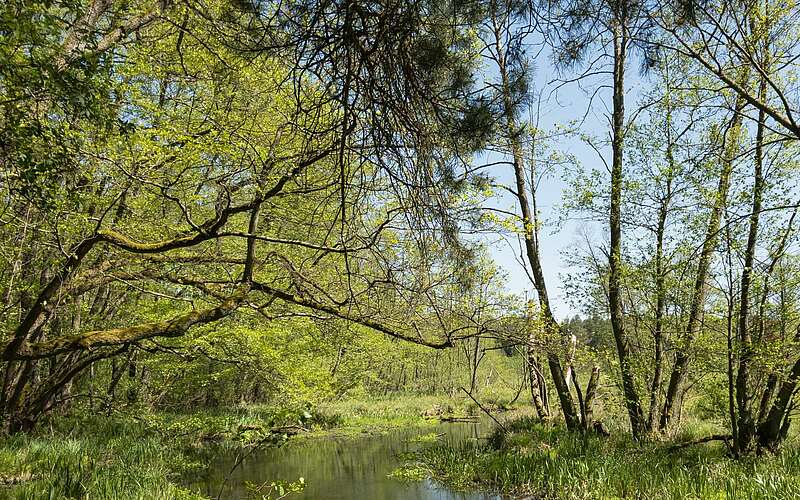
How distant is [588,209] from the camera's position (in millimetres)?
10328

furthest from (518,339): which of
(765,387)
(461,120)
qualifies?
(765,387)

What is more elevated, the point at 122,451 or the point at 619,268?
the point at 619,268

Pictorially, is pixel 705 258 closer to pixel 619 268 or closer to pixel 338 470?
pixel 619 268

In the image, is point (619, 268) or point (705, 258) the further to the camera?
point (619, 268)

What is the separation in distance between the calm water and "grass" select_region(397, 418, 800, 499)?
1.98 feet

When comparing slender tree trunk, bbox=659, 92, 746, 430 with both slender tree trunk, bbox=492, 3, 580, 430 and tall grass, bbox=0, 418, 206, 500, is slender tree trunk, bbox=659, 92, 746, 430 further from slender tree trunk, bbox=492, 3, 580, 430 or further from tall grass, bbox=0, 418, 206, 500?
tall grass, bbox=0, 418, 206, 500

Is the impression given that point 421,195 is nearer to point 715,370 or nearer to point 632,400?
point 715,370

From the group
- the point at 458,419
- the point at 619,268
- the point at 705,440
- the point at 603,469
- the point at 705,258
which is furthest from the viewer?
the point at 458,419

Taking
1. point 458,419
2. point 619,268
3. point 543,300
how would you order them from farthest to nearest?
point 458,419 → point 543,300 → point 619,268

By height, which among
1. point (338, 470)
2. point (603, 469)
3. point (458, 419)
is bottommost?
point (338, 470)

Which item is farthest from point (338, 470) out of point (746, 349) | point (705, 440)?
point (746, 349)

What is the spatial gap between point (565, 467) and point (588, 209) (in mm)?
5121

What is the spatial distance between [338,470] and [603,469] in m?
6.09

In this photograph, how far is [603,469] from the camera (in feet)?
22.6
